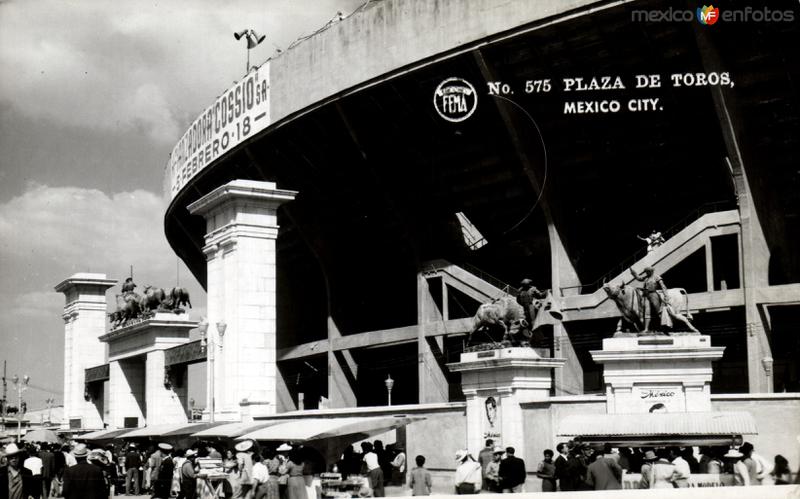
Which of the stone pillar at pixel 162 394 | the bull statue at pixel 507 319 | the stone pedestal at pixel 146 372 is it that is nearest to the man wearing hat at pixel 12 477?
the bull statue at pixel 507 319

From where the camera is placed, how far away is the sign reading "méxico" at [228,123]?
4425 cm

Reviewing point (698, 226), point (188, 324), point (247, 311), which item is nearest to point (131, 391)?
point (188, 324)

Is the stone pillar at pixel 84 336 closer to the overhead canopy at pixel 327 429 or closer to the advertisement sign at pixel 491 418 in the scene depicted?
the overhead canopy at pixel 327 429

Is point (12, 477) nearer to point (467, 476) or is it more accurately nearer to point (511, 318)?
point (467, 476)

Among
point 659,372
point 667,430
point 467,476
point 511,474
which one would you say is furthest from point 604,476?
point 659,372

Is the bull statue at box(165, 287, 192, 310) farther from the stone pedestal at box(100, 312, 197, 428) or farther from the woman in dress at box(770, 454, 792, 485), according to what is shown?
the woman in dress at box(770, 454, 792, 485)

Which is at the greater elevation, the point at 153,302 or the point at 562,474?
the point at 153,302

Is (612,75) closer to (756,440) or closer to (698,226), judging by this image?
(698,226)

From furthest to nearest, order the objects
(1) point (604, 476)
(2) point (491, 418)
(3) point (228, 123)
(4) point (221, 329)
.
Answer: (3) point (228, 123) → (4) point (221, 329) → (2) point (491, 418) → (1) point (604, 476)

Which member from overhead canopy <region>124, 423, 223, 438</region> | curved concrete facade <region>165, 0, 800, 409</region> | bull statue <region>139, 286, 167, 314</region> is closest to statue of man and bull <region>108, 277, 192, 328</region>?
bull statue <region>139, 286, 167, 314</region>

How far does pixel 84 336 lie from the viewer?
190ft

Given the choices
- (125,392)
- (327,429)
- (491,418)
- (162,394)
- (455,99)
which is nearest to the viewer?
(327,429)

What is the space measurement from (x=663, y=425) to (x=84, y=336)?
4404cm

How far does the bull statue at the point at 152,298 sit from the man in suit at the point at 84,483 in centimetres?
Answer: 3418
